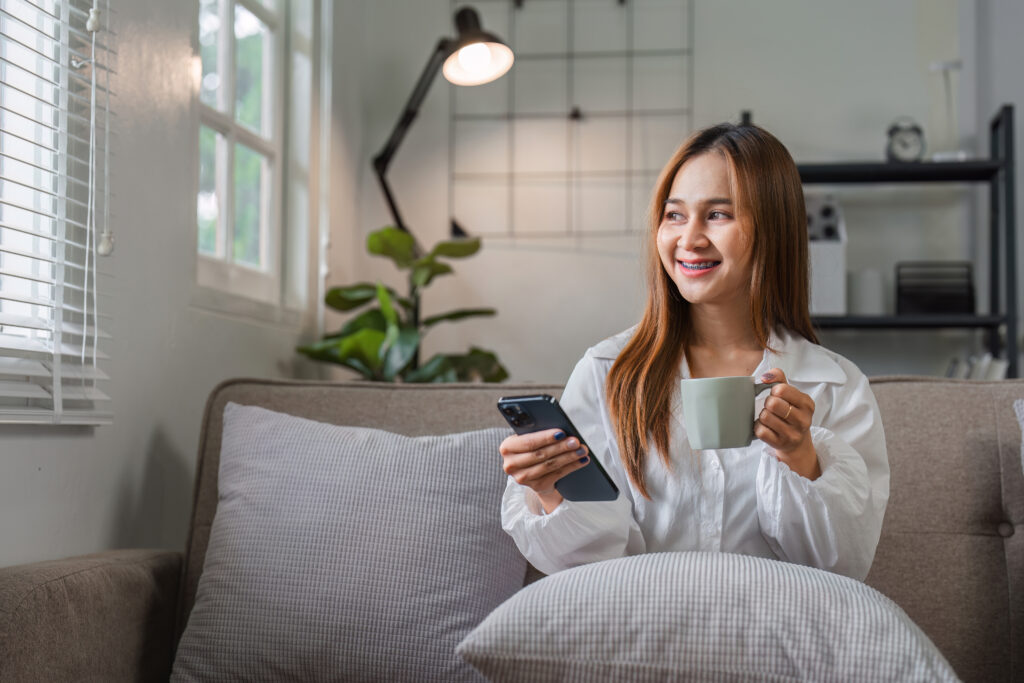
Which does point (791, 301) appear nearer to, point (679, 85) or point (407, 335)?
point (407, 335)

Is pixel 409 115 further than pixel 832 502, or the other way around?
pixel 409 115

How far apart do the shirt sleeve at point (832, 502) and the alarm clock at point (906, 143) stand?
2046mm

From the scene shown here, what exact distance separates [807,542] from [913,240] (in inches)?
90.5

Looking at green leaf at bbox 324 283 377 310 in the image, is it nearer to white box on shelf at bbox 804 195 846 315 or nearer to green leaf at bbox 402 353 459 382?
green leaf at bbox 402 353 459 382

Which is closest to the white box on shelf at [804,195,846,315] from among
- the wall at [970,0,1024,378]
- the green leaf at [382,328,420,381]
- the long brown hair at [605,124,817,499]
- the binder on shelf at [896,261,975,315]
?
the binder on shelf at [896,261,975,315]

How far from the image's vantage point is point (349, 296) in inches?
105

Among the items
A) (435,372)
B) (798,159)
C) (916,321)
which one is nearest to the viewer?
(435,372)

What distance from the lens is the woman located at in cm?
118

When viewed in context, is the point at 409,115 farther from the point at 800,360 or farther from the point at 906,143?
the point at 800,360

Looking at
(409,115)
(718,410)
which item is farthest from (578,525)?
(409,115)

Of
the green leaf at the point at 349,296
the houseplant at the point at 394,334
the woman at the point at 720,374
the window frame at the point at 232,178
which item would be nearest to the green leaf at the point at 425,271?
the houseplant at the point at 394,334

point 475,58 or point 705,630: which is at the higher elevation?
point 475,58

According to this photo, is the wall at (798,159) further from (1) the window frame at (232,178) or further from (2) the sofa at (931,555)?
(2) the sofa at (931,555)

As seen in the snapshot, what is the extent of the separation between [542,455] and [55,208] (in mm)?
881
